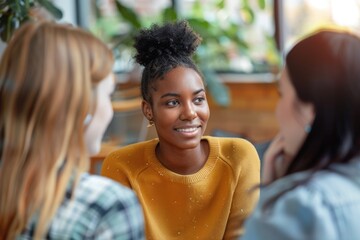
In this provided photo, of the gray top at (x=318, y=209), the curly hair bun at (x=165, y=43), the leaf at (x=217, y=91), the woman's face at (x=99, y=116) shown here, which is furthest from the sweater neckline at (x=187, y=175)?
the leaf at (x=217, y=91)

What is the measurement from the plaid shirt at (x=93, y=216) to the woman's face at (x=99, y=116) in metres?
0.09

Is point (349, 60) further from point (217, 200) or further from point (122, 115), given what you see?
point (122, 115)

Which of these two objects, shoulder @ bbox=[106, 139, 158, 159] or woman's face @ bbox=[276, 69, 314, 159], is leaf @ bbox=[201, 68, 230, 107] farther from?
woman's face @ bbox=[276, 69, 314, 159]

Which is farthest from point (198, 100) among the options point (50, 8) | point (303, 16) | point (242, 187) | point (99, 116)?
point (303, 16)

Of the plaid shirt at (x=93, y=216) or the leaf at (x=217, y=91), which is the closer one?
the plaid shirt at (x=93, y=216)

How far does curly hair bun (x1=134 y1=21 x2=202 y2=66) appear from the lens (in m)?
1.99

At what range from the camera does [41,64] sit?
122 centimetres

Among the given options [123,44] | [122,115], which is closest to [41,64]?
[123,44]

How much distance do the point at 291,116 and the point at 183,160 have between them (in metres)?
0.74

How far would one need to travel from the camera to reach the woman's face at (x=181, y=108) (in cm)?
191

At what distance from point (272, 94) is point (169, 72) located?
11.1 feet

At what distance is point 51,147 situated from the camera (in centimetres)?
123

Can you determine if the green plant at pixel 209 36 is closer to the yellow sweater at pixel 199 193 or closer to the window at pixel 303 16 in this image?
the window at pixel 303 16

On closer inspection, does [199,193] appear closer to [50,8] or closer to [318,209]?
[318,209]
